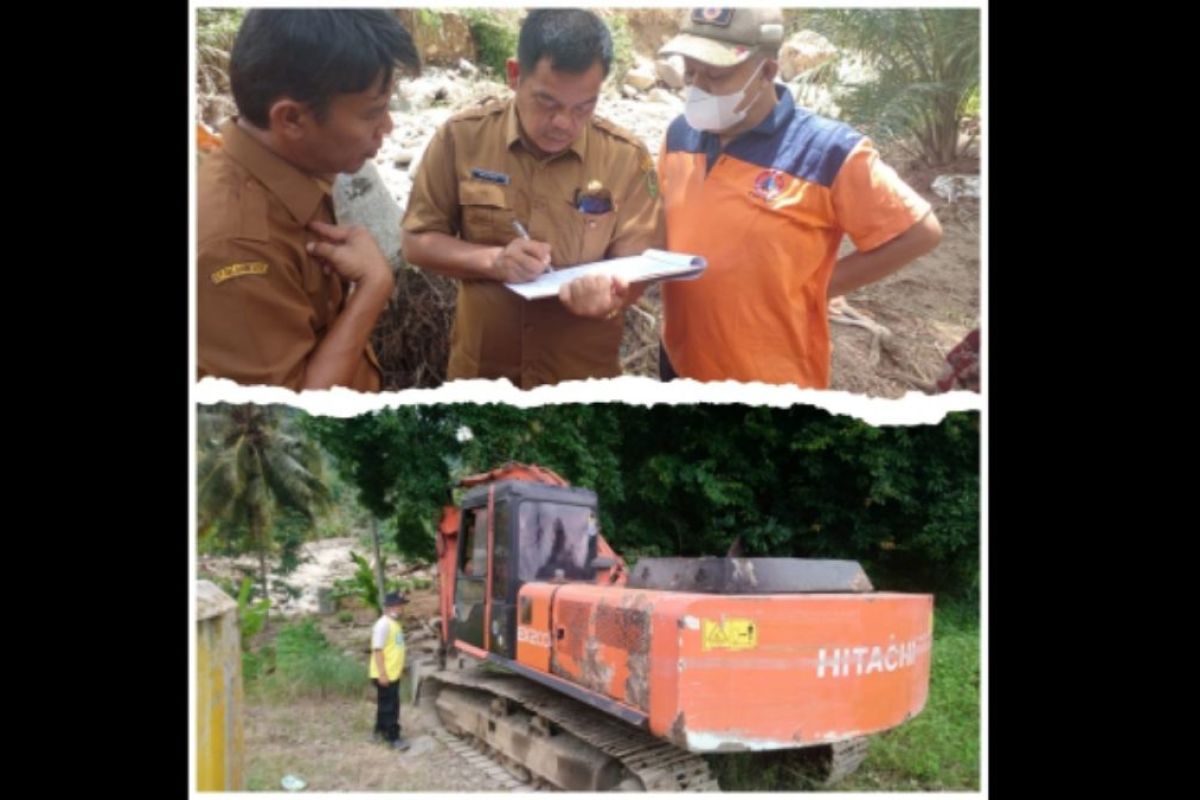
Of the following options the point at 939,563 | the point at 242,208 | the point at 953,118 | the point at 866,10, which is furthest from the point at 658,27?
the point at 939,563

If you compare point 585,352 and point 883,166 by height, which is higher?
point 883,166

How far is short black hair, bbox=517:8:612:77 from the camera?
4270 millimetres

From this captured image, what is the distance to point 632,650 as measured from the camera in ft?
13.7

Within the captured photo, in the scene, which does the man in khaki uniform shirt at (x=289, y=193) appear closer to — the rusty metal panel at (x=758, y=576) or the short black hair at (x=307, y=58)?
the short black hair at (x=307, y=58)

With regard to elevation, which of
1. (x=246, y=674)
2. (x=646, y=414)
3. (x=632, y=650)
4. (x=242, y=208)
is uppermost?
(x=242, y=208)

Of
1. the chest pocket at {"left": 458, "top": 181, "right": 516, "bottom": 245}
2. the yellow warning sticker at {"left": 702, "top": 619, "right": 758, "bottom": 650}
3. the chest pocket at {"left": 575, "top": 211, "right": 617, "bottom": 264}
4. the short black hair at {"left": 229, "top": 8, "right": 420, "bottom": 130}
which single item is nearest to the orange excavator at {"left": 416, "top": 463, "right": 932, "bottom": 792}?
the yellow warning sticker at {"left": 702, "top": 619, "right": 758, "bottom": 650}

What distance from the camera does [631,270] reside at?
4.43m

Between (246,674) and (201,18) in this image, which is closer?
(201,18)

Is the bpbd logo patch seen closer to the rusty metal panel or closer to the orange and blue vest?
the orange and blue vest

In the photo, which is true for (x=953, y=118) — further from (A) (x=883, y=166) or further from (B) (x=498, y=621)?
(B) (x=498, y=621)

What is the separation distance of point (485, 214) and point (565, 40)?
79 centimetres

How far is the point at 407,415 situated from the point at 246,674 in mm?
1543

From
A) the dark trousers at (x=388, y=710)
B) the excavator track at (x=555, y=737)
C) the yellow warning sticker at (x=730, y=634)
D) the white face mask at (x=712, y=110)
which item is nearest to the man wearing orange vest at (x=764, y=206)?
the white face mask at (x=712, y=110)

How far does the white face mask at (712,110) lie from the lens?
4426mm
